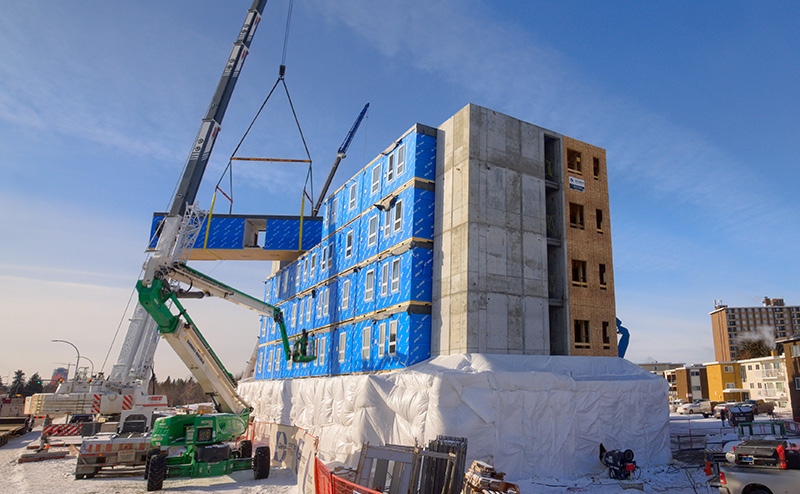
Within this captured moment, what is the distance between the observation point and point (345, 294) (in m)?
32.0

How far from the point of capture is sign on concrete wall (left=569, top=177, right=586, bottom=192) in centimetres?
2789

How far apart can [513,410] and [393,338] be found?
751 centimetres

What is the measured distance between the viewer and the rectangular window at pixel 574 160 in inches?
1140

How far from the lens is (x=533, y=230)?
2558 centimetres

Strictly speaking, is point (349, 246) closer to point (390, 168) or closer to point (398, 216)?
point (390, 168)

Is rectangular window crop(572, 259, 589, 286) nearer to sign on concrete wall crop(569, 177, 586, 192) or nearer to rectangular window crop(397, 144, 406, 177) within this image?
sign on concrete wall crop(569, 177, 586, 192)

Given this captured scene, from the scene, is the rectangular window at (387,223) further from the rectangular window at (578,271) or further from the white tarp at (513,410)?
the rectangular window at (578,271)

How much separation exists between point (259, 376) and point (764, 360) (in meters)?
65.7

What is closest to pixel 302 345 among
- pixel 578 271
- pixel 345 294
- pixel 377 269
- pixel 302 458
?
pixel 345 294

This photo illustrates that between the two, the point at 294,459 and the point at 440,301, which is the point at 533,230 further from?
the point at 294,459

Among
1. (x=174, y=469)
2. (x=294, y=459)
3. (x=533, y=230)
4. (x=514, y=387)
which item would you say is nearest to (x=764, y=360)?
(x=533, y=230)

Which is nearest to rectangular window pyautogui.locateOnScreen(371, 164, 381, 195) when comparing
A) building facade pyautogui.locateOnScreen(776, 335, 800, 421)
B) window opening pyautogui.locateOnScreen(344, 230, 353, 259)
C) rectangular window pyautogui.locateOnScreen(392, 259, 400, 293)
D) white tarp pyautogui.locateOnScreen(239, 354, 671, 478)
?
window opening pyautogui.locateOnScreen(344, 230, 353, 259)

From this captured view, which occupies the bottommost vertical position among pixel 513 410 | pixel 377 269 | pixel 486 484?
pixel 486 484

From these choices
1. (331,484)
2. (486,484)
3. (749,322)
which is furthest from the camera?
(749,322)
